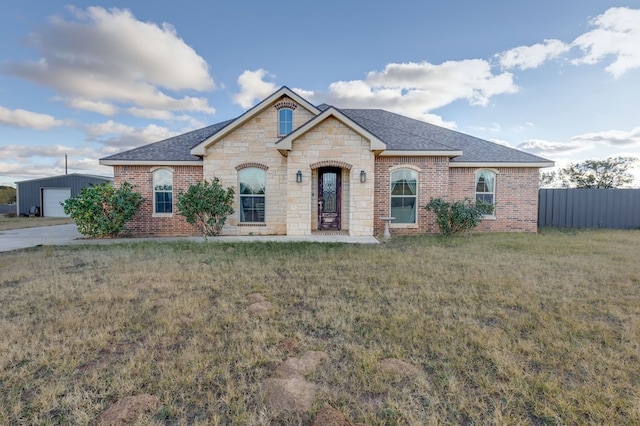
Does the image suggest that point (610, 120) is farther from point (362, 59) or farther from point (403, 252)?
point (403, 252)

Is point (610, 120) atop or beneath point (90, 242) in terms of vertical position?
atop

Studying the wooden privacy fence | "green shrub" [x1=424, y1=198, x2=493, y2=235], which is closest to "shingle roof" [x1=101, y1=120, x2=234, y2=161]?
"green shrub" [x1=424, y1=198, x2=493, y2=235]

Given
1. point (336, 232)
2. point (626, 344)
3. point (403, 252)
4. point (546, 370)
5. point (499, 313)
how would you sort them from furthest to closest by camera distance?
1. point (336, 232)
2. point (403, 252)
3. point (499, 313)
4. point (626, 344)
5. point (546, 370)

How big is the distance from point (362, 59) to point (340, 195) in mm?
8036

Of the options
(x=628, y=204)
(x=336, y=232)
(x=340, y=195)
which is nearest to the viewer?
(x=336, y=232)

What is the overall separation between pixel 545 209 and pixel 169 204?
17.7 metres

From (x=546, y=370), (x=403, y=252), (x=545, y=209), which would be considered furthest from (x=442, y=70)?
(x=546, y=370)

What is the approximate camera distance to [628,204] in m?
13.7

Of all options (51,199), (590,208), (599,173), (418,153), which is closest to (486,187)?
(418,153)

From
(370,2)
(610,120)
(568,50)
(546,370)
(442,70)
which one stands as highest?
(370,2)

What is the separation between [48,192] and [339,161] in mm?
30001

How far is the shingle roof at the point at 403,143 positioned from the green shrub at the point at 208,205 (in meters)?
1.83

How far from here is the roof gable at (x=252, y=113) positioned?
10.8 metres

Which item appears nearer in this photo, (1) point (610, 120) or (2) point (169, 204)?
(2) point (169, 204)
